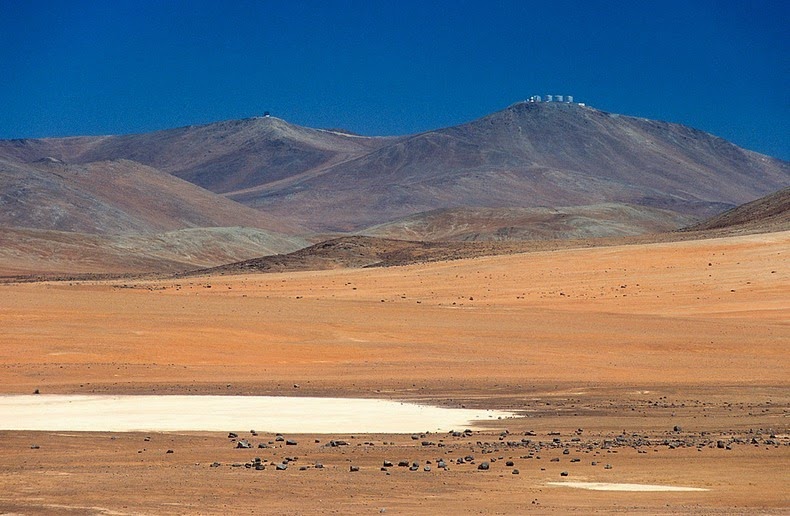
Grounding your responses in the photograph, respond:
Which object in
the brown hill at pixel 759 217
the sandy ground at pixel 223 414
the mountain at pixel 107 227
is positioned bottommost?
the sandy ground at pixel 223 414

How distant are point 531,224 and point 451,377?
119 metres

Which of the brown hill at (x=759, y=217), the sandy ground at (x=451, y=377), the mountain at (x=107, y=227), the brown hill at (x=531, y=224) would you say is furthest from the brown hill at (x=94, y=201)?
the sandy ground at (x=451, y=377)

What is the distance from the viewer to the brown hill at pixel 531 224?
463ft

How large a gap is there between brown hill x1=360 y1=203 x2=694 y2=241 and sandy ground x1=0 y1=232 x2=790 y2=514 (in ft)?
272

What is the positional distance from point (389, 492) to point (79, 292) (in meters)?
31.1

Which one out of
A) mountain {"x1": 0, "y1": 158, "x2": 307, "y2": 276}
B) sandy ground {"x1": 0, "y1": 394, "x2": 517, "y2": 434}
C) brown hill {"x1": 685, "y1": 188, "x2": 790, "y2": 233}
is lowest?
sandy ground {"x1": 0, "y1": 394, "x2": 517, "y2": 434}

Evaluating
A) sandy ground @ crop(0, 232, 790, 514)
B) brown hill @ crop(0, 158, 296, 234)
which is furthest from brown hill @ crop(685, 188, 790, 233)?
brown hill @ crop(0, 158, 296, 234)

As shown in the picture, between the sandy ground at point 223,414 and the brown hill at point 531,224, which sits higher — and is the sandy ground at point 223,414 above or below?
below

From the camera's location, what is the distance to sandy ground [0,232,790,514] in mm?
12867

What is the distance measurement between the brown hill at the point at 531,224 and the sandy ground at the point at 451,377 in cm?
8279

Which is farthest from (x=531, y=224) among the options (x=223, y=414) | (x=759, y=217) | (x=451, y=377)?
(x=223, y=414)

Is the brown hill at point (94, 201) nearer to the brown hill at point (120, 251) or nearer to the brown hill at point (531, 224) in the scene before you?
the brown hill at point (120, 251)

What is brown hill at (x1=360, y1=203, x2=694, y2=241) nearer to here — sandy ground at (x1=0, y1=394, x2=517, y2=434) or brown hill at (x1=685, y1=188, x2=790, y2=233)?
brown hill at (x1=685, y1=188, x2=790, y2=233)

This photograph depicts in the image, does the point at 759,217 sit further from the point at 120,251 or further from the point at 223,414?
the point at 223,414
